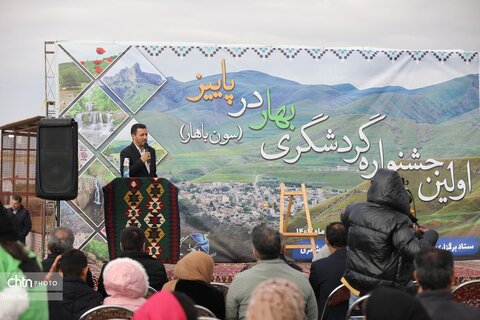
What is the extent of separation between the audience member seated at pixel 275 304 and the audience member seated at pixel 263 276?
1605 mm

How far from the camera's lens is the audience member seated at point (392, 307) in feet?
8.36

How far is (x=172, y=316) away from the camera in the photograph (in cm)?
261

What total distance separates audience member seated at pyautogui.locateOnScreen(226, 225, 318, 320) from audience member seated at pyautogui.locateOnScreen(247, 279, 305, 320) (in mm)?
1605

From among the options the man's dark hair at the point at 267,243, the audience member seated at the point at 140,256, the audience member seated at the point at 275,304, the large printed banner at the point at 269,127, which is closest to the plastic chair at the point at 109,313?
the man's dark hair at the point at 267,243

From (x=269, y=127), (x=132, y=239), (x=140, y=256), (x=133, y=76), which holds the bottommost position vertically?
(x=140, y=256)

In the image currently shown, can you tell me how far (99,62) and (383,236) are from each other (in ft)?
17.7

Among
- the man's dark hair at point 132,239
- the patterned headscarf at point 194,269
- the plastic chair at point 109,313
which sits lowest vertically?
the plastic chair at point 109,313

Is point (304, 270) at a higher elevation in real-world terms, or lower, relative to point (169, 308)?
lower

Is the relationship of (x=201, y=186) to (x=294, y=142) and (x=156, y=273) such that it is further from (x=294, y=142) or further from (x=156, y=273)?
(x=156, y=273)

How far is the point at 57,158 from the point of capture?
6.89 metres

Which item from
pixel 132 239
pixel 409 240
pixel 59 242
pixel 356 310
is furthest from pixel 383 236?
pixel 59 242

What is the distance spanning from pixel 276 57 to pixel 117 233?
362cm

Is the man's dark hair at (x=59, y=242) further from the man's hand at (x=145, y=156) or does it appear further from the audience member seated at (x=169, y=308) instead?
the audience member seated at (x=169, y=308)

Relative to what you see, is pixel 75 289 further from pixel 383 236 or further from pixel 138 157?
pixel 138 157
